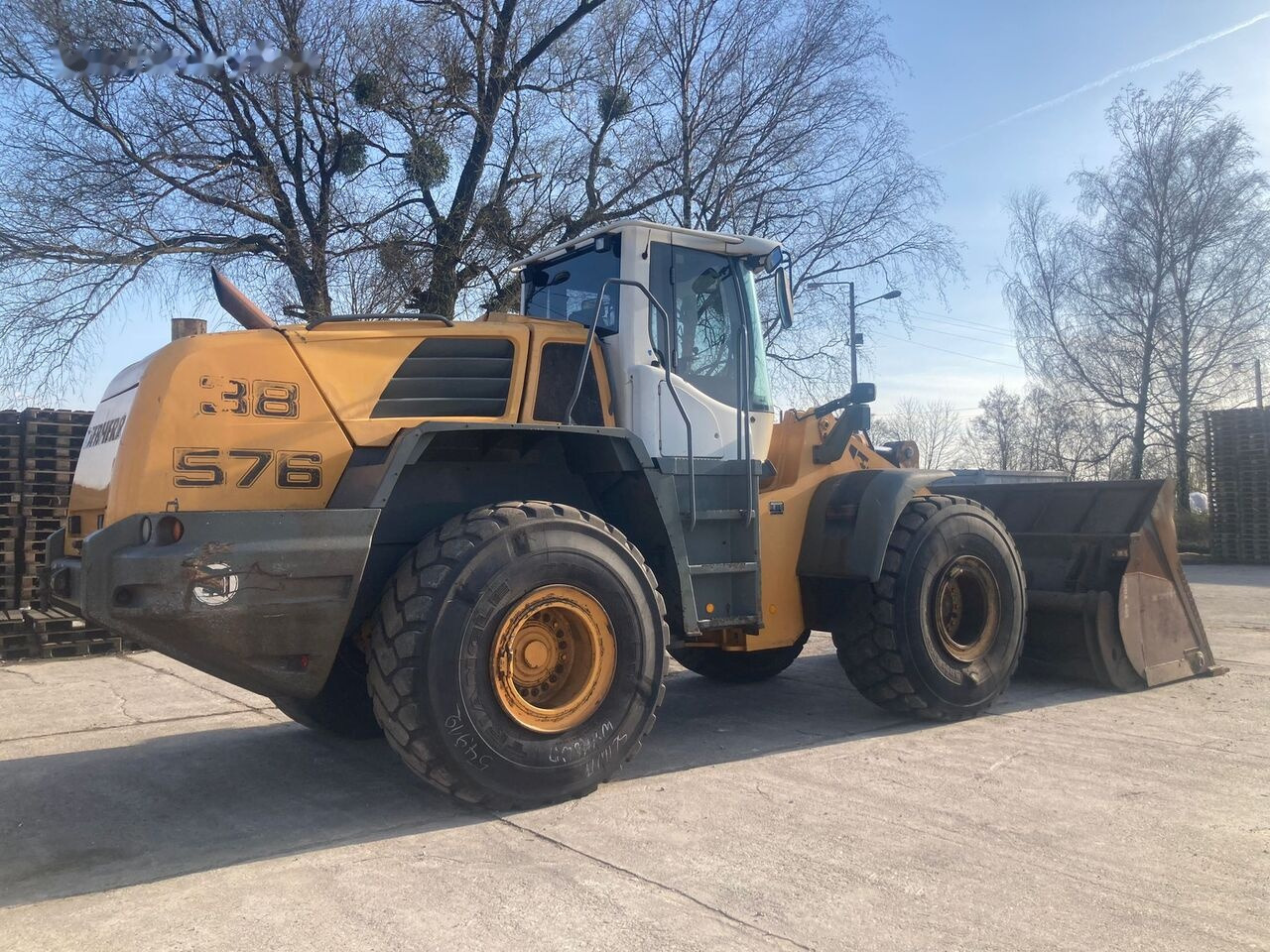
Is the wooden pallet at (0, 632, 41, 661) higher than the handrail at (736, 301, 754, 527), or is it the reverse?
the handrail at (736, 301, 754, 527)

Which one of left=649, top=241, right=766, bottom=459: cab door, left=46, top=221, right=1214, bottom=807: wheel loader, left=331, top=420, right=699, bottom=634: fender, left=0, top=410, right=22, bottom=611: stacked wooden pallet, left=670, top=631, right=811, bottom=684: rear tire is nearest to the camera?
left=46, top=221, right=1214, bottom=807: wheel loader

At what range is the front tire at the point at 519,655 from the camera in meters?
4.30

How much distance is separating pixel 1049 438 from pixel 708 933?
35.8 meters

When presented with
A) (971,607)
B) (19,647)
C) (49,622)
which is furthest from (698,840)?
(19,647)

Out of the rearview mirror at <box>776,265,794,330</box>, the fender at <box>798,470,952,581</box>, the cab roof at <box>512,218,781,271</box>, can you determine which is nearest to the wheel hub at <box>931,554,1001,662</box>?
the fender at <box>798,470,952,581</box>

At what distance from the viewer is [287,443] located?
451 centimetres

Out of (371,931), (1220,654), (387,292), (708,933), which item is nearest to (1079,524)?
(1220,654)

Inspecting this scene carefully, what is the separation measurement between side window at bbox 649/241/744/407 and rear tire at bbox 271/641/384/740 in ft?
8.47

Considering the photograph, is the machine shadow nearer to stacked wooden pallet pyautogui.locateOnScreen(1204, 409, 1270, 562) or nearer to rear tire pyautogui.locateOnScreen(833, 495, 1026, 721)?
rear tire pyautogui.locateOnScreen(833, 495, 1026, 721)

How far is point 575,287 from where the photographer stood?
615 cm

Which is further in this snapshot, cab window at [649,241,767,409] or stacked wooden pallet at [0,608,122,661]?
stacked wooden pallet at [0,608,122,661]

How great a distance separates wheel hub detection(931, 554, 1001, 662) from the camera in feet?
21.4

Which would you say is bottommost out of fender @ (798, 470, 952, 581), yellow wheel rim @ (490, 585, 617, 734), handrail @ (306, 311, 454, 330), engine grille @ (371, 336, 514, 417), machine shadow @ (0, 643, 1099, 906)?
machine shadow @ (0, 643, 1099, 906)

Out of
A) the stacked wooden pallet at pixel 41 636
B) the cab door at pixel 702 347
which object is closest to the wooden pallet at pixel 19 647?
the stacked wooden pallet at pixel 41 636
